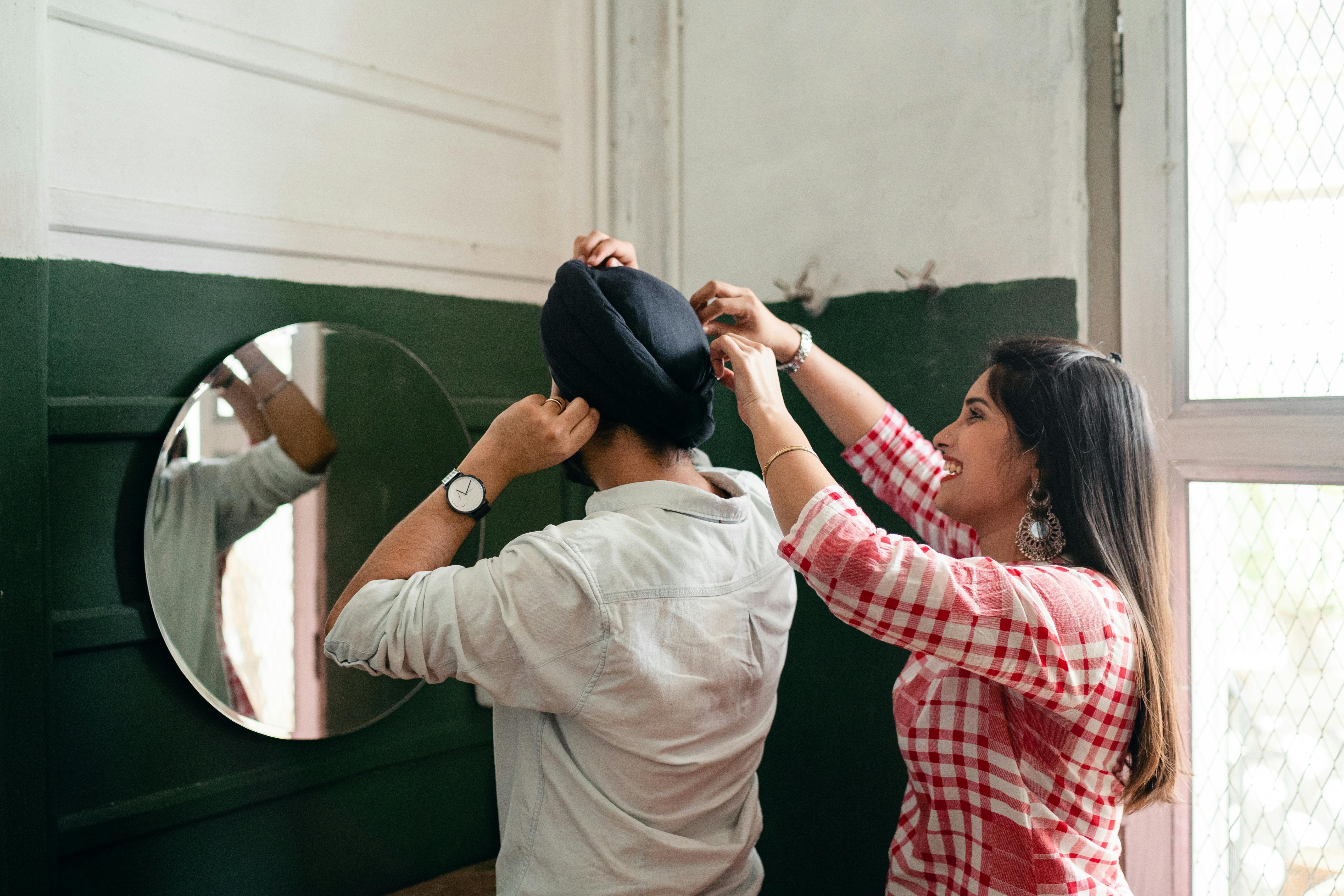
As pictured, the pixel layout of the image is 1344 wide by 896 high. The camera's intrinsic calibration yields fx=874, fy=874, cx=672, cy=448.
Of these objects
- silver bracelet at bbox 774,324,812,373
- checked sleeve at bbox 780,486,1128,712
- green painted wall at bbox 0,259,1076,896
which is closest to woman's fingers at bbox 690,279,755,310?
silver bracelet at bbox 774,324,812,373

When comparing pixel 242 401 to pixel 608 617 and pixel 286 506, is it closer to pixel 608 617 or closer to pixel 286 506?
pixel 286 506

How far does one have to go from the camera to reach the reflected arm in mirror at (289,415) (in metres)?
1.64

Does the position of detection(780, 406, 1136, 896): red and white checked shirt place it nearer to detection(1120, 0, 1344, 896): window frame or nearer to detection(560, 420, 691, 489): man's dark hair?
detection(560, 420, 691, 489): man's dark hair

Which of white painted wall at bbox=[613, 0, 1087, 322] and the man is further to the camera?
white painted wall at bbox=[613, 0, 1087, 322]

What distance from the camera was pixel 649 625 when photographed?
1.10 metres

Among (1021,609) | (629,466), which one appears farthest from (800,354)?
(1021,609)

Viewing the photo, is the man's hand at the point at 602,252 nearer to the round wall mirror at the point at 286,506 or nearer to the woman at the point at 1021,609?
the woman at the point at 1021,609

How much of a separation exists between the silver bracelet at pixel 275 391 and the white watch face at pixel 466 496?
2.18 ft

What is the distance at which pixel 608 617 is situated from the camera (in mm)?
1069

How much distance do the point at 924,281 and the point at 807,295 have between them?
279mm

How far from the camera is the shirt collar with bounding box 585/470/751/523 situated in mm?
1186

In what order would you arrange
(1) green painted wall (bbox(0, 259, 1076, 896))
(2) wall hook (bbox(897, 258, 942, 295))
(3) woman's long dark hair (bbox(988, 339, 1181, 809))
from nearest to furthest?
1. (3) woman's long dark hair (bbox(988, 339, 1181, 809))
2. (1) green painted wall (bbox(0, 259, 1076, 896))
3. (2) wall hook (bbox(897, 258, 942, 295))

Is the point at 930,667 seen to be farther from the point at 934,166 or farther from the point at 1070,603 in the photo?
the point at 934,166

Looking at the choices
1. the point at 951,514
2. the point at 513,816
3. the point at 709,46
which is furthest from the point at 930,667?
the point at 709,46
